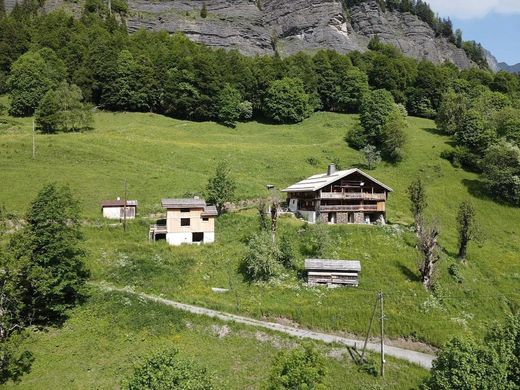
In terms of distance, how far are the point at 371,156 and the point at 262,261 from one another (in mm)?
44005

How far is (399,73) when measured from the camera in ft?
383

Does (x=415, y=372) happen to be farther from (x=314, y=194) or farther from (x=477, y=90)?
(x=477, y=90)

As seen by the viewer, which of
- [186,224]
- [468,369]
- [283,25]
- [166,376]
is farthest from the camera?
[283,25]

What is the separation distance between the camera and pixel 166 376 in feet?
70.0

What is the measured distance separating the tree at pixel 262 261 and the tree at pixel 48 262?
51.3 feet

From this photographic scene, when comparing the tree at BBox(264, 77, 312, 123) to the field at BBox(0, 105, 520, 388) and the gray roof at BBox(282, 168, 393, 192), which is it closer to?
the field at BBox(0, 105, 520, 388)

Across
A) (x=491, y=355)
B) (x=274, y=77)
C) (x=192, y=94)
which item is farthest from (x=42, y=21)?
(x=491, y=355)

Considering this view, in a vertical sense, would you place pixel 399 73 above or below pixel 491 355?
above

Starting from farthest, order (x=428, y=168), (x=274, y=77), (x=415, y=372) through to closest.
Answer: (x=274, y=77) → (x=428, y=168) → (x=415, y=372)

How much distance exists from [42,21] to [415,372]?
440 ft

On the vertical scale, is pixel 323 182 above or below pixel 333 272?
above

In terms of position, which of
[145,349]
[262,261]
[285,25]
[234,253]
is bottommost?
[145,349]

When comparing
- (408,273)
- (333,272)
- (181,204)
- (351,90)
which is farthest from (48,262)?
(351,90)

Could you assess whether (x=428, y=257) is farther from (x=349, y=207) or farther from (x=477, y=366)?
(x=477, y=366)
